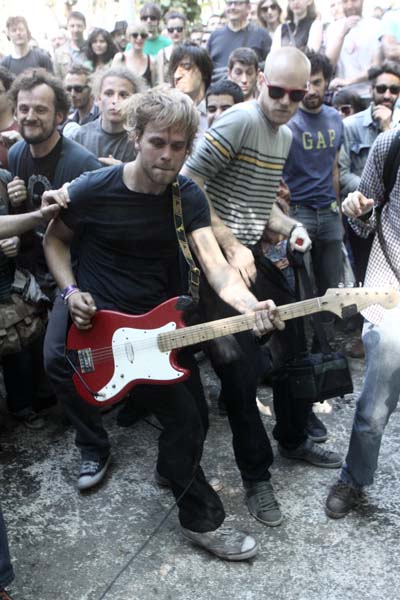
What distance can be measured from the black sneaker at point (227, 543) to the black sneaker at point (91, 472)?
0.67 meters

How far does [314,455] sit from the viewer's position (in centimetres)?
368

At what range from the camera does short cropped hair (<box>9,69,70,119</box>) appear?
396cm

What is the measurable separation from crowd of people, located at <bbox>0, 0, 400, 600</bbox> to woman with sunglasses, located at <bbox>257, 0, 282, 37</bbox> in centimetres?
352

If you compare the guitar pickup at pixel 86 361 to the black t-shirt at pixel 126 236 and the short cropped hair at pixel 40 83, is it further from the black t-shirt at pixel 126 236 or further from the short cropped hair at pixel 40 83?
the short cropped hair at pixel 40 83

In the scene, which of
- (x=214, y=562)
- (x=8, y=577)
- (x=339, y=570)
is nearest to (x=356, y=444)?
(x=339, y=570)

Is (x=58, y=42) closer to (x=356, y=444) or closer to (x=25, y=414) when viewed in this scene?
(x=25, y=414)

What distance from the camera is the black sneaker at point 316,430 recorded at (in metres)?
3.92

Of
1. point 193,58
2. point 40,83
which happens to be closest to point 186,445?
point 40,83

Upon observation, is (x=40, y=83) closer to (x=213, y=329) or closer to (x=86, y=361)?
(x=86, y=361)

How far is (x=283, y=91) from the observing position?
11.6 feet

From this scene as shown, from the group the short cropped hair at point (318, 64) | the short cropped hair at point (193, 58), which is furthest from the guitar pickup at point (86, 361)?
the short cropped hair at point (193, 58)

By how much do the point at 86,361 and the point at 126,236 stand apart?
0.58 metres

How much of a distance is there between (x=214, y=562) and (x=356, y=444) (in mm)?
834

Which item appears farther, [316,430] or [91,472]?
[316,430]
